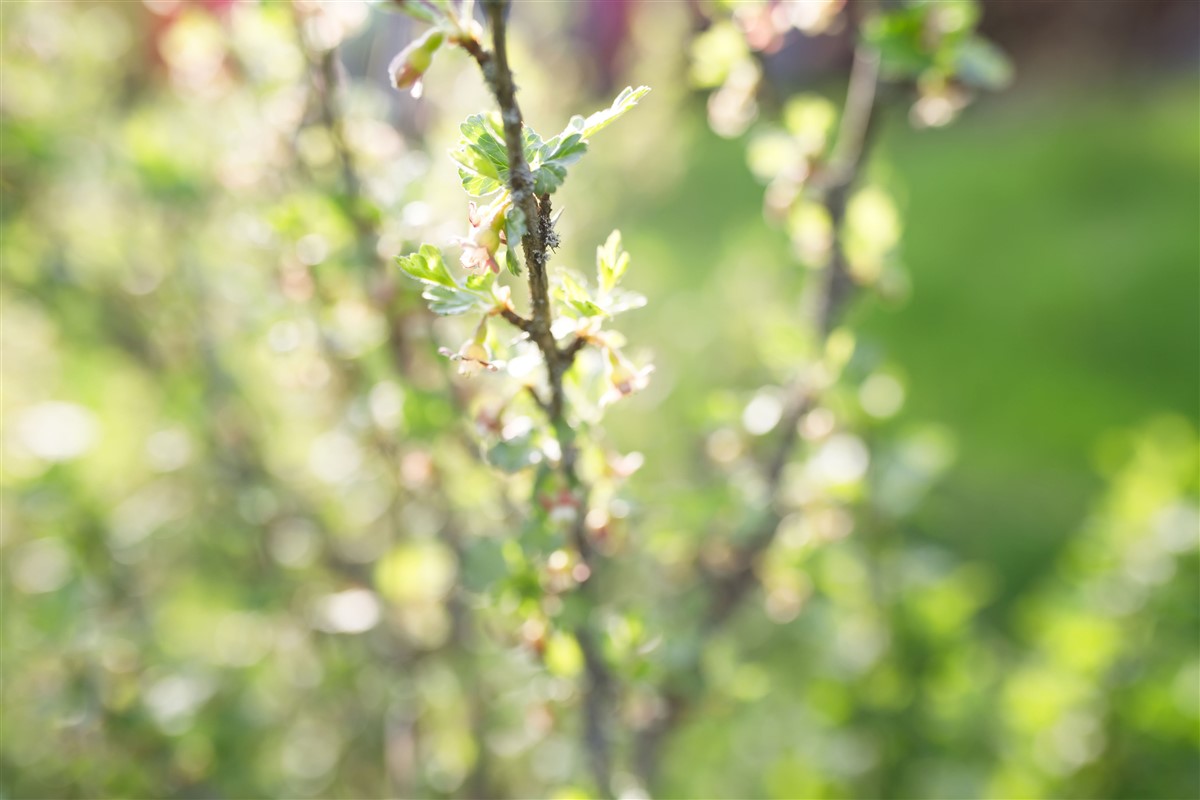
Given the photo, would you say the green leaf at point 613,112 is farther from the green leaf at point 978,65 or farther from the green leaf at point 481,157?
the green leaf at point 978,65

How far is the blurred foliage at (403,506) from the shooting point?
31.4 inches

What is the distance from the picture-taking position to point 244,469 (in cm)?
121

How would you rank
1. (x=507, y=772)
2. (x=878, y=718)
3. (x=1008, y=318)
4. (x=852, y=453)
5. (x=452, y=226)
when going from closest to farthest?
(x=452, y=226)
(x=852, y=453)
(x=878, y=718)
(x=507, y=772)
(x=1008, y=318)

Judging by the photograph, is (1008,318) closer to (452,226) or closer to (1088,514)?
(1088,514)

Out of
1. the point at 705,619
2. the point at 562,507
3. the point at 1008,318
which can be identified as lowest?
the point at 562,507

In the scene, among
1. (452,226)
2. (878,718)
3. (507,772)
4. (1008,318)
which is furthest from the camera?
(1008,318)

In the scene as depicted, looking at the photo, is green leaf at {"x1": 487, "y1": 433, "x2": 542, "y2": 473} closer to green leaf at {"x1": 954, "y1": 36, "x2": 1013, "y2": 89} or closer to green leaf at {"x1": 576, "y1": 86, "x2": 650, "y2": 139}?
green leaf at {"x1": 576, "y1": 86, "x2": 650, "y2": 139}

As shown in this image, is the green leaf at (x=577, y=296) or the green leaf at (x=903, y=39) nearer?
the green leaf at (x=577, y=296)

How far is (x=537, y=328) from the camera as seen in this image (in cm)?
48

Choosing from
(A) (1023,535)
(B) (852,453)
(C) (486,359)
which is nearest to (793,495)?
(B) (852,453)

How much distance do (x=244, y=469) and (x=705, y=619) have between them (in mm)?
596

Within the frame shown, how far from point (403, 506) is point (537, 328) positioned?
2.30 ft

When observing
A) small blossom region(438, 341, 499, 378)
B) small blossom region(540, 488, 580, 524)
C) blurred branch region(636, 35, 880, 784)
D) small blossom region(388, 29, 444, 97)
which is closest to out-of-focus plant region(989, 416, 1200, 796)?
blurred branch region(636, 35, 880, 784)

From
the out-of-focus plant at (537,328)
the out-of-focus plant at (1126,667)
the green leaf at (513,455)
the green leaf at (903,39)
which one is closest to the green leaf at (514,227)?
the out-of-focus plant at (537,328)
